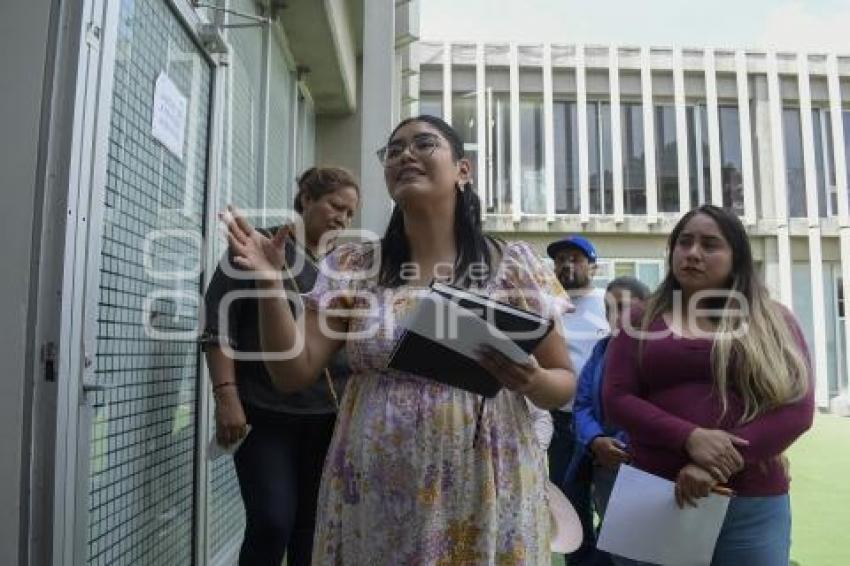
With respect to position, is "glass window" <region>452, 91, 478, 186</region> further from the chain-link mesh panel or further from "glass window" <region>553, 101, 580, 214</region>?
the chain-link mesh panel

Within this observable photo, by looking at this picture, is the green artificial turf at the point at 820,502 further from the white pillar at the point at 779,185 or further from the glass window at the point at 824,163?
the glass window at the point at 824,163

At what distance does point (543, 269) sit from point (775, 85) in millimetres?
15789

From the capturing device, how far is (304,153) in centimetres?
678

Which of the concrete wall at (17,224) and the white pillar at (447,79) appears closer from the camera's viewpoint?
the concrete wall at (17,224)

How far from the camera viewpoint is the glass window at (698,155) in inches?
620

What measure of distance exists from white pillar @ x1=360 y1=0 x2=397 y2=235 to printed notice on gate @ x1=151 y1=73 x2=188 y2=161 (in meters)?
2.17

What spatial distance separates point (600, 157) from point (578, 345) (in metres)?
12.5

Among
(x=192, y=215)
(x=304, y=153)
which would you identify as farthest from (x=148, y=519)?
(x=304, y=153)

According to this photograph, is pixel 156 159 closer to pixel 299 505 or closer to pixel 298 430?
pixel 298 430

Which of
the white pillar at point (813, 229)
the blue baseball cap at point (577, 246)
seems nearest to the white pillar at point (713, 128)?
the white pillar at point (813, 229)

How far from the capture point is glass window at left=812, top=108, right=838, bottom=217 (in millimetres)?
15531

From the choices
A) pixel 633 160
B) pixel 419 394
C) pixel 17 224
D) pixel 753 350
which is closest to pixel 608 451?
pixel 753 350

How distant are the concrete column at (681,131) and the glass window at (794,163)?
6.56 ft

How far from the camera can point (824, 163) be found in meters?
15.7
